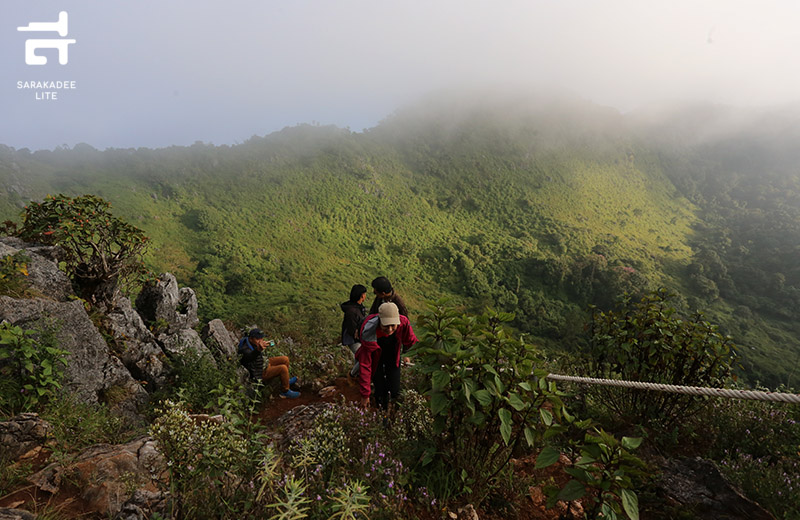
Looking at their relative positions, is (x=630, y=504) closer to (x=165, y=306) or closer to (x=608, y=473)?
(x=608, y=473)

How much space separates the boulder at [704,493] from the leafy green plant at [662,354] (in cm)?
92

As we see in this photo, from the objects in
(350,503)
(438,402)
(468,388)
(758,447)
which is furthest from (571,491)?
(758,447)

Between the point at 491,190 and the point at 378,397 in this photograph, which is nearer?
the point at 378,397

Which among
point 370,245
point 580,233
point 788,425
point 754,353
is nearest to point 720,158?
point 580,233

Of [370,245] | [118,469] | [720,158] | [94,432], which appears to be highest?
[720,158]

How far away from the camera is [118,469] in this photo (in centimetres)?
285

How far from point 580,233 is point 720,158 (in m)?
79.2

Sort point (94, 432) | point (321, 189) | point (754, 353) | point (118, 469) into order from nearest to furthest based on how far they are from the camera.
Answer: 1. point (118, 469)
2. point (94, 432)
3. point (754, 353)
4. point (321, 189)

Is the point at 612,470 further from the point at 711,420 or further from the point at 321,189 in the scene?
the point at 321,189

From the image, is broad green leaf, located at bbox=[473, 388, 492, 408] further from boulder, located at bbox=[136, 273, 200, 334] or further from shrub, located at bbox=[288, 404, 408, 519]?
boulder, located at bbox=[136, 273, 200, 334]

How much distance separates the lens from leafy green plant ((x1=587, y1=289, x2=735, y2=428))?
145 inches

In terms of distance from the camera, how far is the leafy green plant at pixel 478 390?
223 cm

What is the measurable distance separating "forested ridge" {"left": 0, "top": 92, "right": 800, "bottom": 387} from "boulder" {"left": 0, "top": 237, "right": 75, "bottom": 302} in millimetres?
11192

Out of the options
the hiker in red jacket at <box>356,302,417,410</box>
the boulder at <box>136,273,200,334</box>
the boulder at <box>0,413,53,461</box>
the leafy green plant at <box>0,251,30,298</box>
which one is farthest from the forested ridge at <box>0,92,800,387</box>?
the boulder at <box>0,413,53,461</box>
